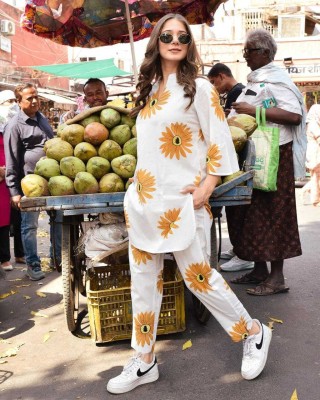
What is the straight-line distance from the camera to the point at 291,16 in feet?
70.6

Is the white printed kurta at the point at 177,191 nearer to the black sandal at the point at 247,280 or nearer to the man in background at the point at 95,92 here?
the black sandal at the point at 247,280

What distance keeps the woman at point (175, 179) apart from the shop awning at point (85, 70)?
1278cm

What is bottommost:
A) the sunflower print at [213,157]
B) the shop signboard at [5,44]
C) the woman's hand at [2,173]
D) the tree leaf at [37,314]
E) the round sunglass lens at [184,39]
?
the tree leaf at [37,314]

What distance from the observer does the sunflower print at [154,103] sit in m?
2.80

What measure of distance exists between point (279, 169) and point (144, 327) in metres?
2.00

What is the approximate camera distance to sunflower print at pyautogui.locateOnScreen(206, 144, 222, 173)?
2834mm

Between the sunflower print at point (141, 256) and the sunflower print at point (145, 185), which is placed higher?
the sunflower print at point (145, 185)

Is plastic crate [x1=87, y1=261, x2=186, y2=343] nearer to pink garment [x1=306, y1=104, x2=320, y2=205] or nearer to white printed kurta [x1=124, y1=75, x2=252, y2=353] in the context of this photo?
white printed kurta [x1=124, y1=75, x2=252, y2=353]

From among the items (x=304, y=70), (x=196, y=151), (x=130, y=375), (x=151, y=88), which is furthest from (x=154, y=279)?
(x=304, y=70)

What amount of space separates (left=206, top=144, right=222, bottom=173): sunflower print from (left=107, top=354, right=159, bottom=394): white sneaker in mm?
1203

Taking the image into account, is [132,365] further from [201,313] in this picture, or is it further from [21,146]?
[21,146]

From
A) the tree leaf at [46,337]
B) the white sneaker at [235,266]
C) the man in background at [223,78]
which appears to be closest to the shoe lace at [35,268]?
the tree leaf at [46,337]

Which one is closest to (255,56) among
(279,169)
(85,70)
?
(279,169)

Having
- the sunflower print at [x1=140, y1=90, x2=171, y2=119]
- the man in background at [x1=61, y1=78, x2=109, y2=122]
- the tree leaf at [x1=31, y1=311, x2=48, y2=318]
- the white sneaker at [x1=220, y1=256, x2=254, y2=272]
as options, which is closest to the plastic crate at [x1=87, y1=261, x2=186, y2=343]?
the tree leaf at [x1=31, y1=311, x2=48, y2=318]
